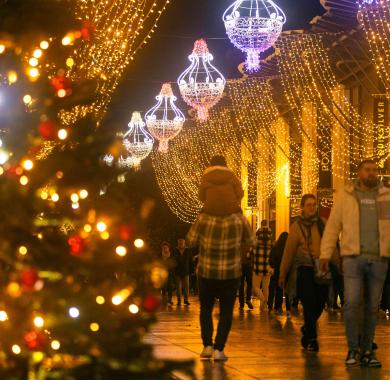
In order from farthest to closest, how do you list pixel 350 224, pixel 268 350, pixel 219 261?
pixel 268 350 → pixel 219 261 → pixel 350 224

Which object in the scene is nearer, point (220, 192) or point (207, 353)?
point (207, 353)

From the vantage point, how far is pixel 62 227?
6.09 metres

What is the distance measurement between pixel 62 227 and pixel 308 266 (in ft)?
25.1

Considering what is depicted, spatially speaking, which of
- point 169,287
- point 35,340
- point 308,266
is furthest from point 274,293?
point 35,340

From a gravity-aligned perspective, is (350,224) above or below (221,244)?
above

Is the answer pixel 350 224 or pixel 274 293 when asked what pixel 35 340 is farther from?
Answer: pixel 274 293

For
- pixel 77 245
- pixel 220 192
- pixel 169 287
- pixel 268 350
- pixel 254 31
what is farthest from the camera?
pixel 254 31

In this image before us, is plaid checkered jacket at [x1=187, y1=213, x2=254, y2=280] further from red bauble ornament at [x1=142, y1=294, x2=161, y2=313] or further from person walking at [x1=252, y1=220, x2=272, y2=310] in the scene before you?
person walking at [x1=252, y1=220, x2=272, y2=310]

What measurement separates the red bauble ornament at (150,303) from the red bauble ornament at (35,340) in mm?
614

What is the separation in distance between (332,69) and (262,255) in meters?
19.2

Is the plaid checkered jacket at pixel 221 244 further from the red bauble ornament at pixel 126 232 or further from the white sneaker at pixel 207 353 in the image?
the red bauble ornament at pixel 126 232

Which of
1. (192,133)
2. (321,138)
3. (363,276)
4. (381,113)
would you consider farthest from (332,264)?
(192,133)

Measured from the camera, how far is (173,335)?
15305 millimetres

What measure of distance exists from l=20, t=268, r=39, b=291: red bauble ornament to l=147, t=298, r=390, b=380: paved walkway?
1.79 m
